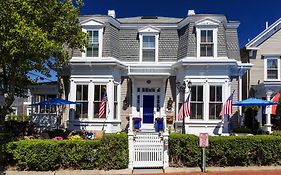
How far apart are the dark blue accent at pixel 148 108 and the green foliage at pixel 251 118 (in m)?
6.21

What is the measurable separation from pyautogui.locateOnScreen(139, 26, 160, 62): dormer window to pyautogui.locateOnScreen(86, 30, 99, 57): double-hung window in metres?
3.00

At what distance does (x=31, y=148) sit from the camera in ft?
41.3

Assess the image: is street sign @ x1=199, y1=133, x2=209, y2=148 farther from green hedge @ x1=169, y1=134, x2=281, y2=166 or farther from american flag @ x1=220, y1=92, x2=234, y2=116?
american flag @ x1=220, y1=92, x2=234, y2=116

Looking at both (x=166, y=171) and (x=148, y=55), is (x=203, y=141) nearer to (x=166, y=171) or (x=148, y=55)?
(x=166, y=171)

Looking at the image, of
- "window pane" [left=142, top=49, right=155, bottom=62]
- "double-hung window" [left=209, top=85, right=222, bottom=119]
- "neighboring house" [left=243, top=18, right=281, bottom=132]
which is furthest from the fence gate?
"neighboring house" [left=243, top=18, right=281, bottom=132]

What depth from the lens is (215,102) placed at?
19.5 meters

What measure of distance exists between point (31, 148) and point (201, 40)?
1205 cm

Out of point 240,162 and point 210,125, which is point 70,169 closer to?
point 240,162

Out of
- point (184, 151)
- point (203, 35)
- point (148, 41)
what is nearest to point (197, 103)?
point (203, 35)

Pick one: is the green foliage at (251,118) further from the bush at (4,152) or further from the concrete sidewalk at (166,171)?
the bush at (4,152)

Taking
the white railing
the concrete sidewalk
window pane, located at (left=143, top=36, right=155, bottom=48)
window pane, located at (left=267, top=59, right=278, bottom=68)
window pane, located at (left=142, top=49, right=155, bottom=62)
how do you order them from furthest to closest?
window pane, located at (left=267, top=59, right=278, bottom=68), window pane, located at (left=143, top=36, right=155, bottom=48), window pane, located at (left=142, top=49, right=155, bottom=62), the white railing, the concrete sidewalk

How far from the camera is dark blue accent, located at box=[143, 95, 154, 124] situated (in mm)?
21547

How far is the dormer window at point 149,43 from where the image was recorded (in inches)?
859

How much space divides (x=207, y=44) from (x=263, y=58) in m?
6.60
